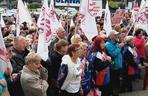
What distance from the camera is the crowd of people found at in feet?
20.6

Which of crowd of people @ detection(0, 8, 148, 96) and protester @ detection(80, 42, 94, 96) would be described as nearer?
crowd of people @ detection(0, 8, 148, 96)

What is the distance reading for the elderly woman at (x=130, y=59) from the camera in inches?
396

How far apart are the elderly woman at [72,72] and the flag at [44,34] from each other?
1.95 feet

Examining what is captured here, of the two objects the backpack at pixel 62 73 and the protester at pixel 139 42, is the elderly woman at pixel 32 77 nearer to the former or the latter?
the backpack at pixel 62 73

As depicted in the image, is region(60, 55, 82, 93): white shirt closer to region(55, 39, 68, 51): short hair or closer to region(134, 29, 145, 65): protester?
region(55, 39, 68, 51): short hair

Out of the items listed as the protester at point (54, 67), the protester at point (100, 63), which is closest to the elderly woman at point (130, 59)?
the protester at point (100, 63)

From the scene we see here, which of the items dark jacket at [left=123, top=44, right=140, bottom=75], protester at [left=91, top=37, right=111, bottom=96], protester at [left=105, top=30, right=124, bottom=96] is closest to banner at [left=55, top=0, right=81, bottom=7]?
protester at [left=105, top=30, right=124, bottom=96]

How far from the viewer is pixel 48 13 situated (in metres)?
8.83

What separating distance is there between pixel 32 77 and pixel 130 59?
439 centimetres

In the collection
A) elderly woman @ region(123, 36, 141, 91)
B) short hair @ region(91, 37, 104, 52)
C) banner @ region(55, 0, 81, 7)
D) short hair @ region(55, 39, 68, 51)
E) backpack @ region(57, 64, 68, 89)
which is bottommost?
elderly woman @ region(123, 36, 141, 91)

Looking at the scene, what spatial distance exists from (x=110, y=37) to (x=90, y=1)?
0.96 m

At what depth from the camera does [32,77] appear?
6219 mm

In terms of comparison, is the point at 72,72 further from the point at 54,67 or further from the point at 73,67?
the point at 54,67

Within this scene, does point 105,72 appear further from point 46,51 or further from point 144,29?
point 144,29
